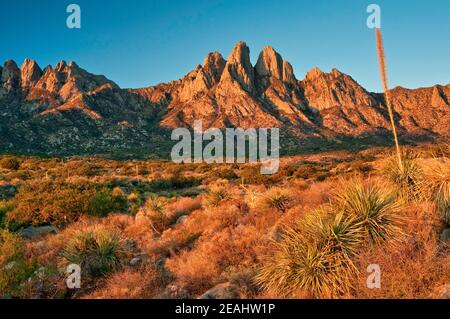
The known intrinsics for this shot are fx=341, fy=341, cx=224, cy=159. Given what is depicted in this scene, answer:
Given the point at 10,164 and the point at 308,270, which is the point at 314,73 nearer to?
the point at 10,164

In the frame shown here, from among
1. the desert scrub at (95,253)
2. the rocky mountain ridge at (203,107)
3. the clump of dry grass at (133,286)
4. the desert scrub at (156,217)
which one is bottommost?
the clump of dry grass at (133,286)

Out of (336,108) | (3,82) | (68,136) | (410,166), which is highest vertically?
(3,82)

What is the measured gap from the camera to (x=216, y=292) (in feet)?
20.4

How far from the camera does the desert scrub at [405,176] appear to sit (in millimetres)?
8211

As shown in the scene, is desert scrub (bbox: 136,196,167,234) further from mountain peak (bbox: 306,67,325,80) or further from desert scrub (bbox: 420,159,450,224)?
mountain peak (bbox: 306,67,325,80)

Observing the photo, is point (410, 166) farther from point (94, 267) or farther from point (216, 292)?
point (94, 267)

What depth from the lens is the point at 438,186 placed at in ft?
26.2

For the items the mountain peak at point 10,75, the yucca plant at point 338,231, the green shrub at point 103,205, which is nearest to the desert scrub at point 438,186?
the yucca plant at point 338,231

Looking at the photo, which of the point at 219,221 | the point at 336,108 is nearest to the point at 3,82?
the point at 336,108

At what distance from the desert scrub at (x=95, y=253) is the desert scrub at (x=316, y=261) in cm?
432

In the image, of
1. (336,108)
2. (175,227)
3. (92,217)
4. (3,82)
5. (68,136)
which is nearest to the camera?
(175,227)

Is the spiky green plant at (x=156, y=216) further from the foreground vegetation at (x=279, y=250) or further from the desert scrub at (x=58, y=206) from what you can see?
the desert scrub at (x=58, y=206)

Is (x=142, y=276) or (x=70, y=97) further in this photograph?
(x=70, y=97)

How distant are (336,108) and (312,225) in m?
132
